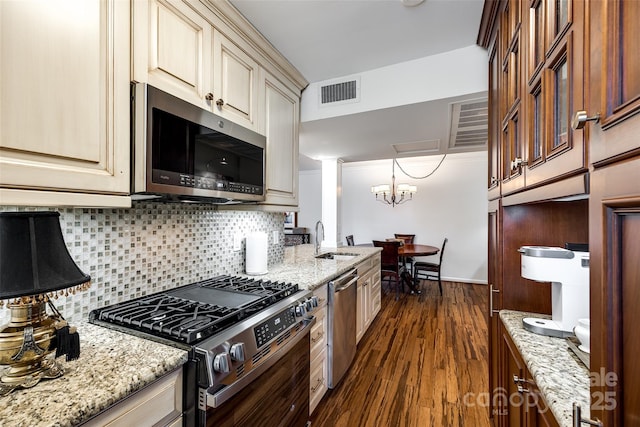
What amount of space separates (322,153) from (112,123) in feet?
11.2

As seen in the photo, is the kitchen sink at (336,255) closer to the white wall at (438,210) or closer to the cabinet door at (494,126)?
the cabinet door at (494,126)

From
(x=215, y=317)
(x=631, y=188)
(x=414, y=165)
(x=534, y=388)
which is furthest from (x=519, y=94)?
(x=414, y=165)

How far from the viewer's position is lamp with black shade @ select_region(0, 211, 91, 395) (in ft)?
2.37

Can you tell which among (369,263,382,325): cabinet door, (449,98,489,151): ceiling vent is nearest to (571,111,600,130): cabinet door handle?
(449,98,489,151): ceiling vent

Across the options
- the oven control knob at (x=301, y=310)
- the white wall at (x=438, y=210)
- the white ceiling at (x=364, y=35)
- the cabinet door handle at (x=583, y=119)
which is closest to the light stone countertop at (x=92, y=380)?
the oven control knob at (x=301, y=310)

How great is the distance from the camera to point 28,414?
64 centimetres

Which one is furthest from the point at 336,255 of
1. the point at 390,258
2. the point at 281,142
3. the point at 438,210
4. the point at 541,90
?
the point at 438,210

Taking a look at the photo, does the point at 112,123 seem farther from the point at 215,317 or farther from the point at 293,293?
the point at 293,293

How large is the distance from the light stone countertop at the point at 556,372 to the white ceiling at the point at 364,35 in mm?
1842

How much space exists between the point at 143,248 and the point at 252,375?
2.88 ft

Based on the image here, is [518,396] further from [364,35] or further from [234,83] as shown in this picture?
[364,35]

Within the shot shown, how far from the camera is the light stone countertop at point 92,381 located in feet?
2.11

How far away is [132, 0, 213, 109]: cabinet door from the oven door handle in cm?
127

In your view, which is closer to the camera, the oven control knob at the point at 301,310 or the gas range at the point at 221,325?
the gas range at the point at 221,325
